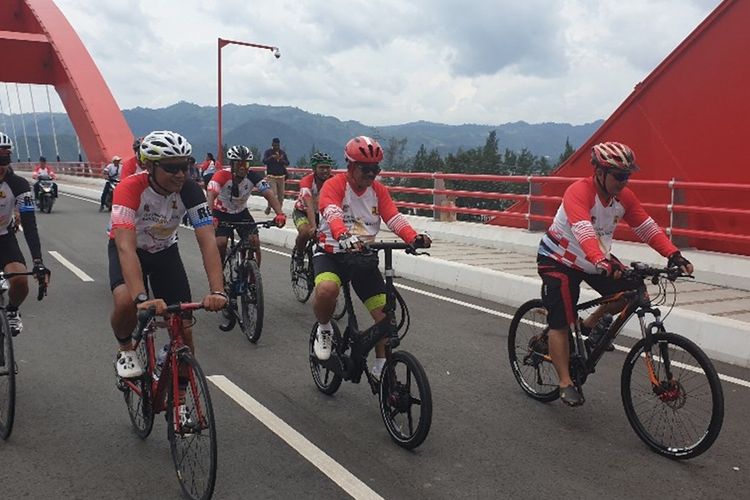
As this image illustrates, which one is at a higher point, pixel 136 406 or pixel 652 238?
pixel 652 238

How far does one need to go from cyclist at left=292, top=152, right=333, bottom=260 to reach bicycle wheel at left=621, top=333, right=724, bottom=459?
15.2ft

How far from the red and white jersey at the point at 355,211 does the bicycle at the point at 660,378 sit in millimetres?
1560

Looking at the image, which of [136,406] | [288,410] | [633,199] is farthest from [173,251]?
[633,199]

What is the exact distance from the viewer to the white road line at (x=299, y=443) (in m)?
3.92

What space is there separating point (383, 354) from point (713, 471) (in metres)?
2.21

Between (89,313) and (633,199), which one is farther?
(89,313)

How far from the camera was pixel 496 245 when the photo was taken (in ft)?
44.2

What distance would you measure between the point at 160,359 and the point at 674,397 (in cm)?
327

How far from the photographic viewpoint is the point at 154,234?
4590 millimetres

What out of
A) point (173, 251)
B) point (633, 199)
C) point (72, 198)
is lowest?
point (72, 198)

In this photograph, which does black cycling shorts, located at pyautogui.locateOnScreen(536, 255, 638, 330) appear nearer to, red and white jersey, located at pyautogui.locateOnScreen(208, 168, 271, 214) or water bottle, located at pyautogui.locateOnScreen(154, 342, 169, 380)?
water bottle, located at pyautogui.locateOnScreen(154, 342, 169, 380)

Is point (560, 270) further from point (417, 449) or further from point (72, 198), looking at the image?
point (72, 198)

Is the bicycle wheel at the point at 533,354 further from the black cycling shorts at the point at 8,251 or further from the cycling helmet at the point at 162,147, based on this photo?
the black cycling shorts at the point at 8,251

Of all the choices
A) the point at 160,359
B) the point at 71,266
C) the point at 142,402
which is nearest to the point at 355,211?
the point at 160,359
